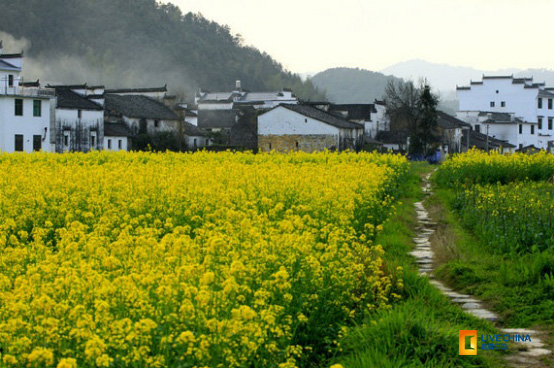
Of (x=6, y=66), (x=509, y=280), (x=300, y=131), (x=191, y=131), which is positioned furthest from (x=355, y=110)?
(x=509, y=280)

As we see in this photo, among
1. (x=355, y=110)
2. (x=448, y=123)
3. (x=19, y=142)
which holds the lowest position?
(x=19, y=142)

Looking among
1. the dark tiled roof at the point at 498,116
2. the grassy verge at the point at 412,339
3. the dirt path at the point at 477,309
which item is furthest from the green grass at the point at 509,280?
the dark tiled roof at the point at 498,116

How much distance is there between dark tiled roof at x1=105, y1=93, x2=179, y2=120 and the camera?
60719 millimetres

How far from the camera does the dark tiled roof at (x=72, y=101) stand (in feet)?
178

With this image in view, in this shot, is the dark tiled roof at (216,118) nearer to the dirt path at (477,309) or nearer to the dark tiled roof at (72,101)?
the dark tiled roof at (72,101)

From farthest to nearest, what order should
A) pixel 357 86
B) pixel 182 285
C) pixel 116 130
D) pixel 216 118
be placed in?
pixel 357 86
pixel 216 118
pixel 116 130
pixel 182 285

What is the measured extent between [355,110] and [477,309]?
69.5 m

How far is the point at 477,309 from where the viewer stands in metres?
9.80

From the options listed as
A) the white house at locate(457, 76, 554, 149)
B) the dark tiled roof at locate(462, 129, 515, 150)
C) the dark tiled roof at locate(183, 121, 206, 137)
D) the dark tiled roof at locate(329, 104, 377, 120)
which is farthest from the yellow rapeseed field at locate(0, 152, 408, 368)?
the white house at locate(457, 76, 554, 149)

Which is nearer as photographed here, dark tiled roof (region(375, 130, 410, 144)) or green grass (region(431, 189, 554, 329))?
green grass (region(431, 189, 554, 329))

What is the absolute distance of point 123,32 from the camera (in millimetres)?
138875

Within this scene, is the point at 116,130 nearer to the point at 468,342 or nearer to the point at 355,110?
the point at 355,110

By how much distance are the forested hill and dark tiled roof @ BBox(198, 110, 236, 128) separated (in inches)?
1589

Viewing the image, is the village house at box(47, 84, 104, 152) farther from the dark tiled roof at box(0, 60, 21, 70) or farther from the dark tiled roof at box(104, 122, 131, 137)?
the dark tiled roof at box(0, 60, 21, 70)
